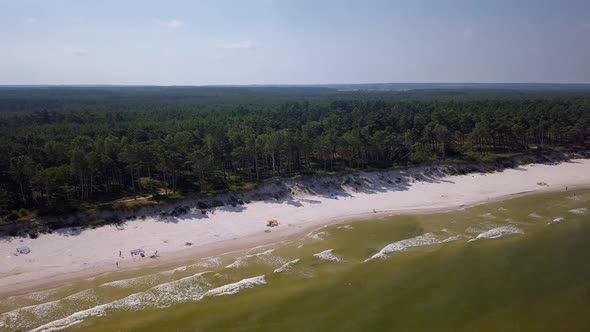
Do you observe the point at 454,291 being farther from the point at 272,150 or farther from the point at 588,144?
the point at 588,144

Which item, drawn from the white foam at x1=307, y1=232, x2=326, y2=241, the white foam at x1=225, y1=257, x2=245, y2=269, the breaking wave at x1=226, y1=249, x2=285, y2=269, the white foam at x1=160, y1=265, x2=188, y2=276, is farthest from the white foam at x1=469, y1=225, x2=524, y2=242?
the white foam at x1=160, y1=265, x2=188, y2=276

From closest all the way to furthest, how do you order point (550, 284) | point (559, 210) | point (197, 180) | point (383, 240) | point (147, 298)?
point (147, 298) < point (550, 284) < point (383, 240) < point (559, 210) < point (197, 180)

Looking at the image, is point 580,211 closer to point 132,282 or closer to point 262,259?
point 262,259

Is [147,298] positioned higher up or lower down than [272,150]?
lower down

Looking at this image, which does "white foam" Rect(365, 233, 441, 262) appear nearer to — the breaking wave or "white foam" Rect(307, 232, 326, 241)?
"white foam" Rect(307, 232, 326, 241)

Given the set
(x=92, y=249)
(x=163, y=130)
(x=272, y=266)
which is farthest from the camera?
(x=163, y=130)

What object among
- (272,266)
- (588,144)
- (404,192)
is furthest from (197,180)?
(588,144)
